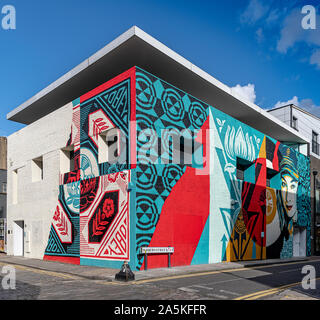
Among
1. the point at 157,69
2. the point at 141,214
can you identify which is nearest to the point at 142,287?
the point at 141,214

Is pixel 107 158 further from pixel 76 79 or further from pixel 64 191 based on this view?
pixel 76 79

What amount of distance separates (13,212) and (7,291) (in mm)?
17148

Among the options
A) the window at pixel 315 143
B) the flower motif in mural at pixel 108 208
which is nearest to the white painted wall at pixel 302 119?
the window at pixel 315 143

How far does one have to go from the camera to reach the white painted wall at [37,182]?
20922 mm

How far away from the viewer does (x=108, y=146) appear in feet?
58.7

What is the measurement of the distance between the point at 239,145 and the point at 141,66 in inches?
338

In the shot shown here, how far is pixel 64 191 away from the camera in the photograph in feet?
65.1

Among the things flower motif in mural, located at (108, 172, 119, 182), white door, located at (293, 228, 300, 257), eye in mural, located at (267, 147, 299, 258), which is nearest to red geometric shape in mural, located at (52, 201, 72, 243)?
flower motif in mural, located at (108, 172, 119, 182)

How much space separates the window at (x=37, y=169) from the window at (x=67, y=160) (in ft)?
12.3

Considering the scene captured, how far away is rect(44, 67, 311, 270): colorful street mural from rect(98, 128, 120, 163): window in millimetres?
115

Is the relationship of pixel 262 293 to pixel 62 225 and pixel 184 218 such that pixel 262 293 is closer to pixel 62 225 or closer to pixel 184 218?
pixel 184 218

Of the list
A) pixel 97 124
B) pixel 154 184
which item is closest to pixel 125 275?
pixel 154 184

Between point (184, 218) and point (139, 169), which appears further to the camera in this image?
point (184, 218)

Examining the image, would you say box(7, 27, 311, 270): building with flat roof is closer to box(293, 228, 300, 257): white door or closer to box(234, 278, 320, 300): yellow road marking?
box(293, 228, 300, 257): white door
